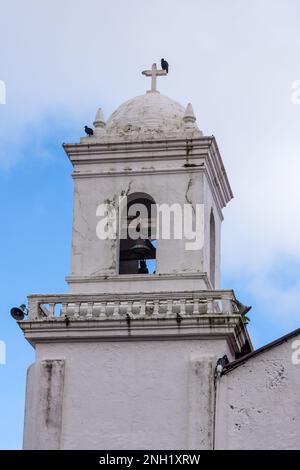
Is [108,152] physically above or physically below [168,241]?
above

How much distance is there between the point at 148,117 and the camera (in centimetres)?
2839

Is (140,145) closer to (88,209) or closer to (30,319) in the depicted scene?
(88,209)

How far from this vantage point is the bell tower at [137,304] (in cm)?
2552

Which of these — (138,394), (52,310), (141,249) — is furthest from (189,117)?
(138,394)

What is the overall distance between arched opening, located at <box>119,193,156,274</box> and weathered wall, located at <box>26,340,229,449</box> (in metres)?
2.13

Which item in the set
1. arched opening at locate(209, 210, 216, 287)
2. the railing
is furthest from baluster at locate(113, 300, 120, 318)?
arched opening at locate(209, 210, 216, 287)

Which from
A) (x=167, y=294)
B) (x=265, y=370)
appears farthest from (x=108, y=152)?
(x=265, y=370)

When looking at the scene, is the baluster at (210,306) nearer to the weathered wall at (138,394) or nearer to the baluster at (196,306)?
the baluster at (196,306)

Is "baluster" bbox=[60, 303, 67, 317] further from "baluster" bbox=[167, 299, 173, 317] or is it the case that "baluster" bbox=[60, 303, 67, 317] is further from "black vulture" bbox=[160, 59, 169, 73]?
"black vulture" bbox=[160, 59, 169, 73]

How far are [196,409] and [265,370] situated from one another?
1281mm

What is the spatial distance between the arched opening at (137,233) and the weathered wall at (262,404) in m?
3.08

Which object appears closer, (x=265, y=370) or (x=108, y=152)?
(x=265, y=370)

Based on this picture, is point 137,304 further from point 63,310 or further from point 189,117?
point 189,117

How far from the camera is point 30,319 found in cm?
2636
